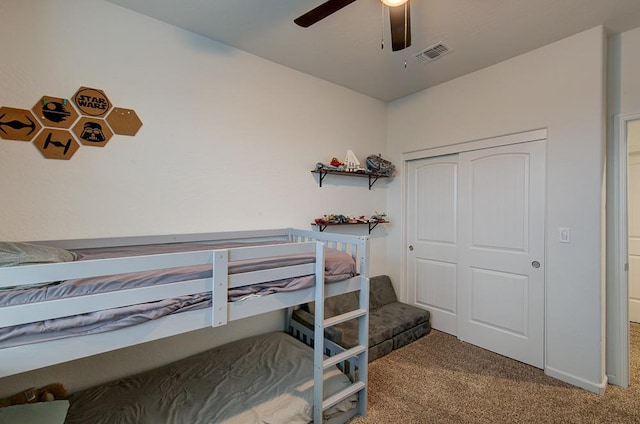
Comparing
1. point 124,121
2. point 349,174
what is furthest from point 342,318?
point 124,121

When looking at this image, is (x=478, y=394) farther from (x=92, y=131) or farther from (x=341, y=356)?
(x=92, y=131)

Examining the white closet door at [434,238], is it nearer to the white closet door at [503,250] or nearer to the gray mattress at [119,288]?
the white closet door at [503,250]

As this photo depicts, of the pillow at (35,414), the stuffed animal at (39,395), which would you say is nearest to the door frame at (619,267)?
the pillow at (35,414)

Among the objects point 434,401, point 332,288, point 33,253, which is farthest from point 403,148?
point 33,253

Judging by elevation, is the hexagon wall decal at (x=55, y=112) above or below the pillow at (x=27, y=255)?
above

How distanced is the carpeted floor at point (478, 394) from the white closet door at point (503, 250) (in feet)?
0.80

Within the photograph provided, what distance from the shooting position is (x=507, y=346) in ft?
8.48

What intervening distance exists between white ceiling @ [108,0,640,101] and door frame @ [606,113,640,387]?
0.85 meters

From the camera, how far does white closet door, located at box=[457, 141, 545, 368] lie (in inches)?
95.8

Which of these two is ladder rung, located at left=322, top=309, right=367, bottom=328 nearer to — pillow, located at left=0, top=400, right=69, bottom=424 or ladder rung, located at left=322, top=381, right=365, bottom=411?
ladder rung, located at left=322, top=381, right=365, bottom=411

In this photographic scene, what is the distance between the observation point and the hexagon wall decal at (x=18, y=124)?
5.20 ft

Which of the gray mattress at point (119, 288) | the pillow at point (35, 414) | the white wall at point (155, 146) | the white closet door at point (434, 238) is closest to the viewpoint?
the gray mattress at point (119, 288)

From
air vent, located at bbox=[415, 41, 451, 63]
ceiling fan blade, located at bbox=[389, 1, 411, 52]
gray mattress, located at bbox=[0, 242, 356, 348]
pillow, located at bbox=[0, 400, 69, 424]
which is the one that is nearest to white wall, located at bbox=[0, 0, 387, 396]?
gray mattress, located at bbox=[0, 242, 356, 348]

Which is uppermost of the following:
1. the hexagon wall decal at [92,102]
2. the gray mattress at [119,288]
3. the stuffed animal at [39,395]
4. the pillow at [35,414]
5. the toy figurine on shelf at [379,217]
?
the hexagon wall decal at [92,102]
